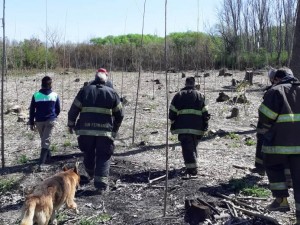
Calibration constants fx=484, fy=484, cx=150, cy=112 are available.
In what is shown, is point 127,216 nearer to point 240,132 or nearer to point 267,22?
point 240,132

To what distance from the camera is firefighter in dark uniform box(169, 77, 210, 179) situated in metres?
8.06

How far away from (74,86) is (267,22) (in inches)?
949

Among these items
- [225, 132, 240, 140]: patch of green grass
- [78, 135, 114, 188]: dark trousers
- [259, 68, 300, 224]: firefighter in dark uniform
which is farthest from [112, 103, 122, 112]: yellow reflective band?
[225, 132, 240, 140]: patch of green grass

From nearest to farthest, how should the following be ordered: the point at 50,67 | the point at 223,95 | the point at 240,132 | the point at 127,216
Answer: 1. the point at 127,216
2. the point at 240,132
3. the point at 223,95
4. the point at 50,67

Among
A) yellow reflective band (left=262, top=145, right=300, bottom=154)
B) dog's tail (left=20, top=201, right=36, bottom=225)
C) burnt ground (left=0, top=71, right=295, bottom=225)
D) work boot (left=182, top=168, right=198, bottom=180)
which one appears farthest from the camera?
work boot (left=182, top=168, right=198, bottom=180)

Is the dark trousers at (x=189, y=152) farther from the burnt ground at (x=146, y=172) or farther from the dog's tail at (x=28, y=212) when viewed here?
the dog's tail at (x=28, y=212)

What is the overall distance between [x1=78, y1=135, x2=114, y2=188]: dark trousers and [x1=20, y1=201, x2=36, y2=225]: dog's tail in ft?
6.66

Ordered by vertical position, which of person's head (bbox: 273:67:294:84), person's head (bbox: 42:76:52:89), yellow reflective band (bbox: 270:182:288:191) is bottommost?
yellow reflective band (bbox: 270:182:288:191)

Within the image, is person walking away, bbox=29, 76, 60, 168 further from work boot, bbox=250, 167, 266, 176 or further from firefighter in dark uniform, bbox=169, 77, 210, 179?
work boot, bbox=250, 167, 266, 176

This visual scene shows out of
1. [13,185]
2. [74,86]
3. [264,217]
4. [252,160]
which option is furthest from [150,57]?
[264,217]

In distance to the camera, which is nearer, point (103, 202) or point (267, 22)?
point (103, 202)

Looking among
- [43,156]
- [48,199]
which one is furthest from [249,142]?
[48,199]

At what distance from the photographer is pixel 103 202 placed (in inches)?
→ 271

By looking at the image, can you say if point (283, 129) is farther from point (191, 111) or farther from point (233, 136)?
point (233, 136)
